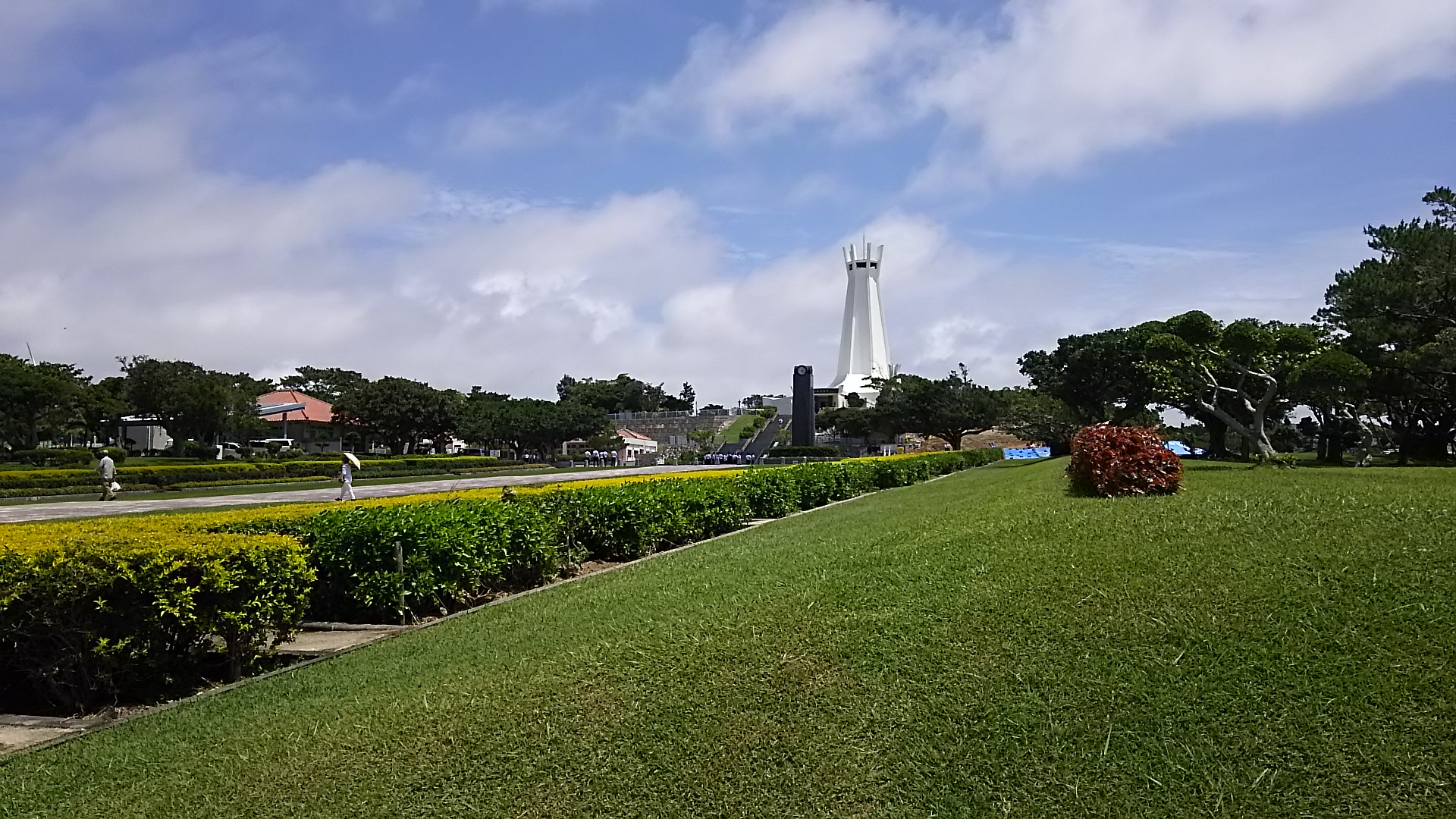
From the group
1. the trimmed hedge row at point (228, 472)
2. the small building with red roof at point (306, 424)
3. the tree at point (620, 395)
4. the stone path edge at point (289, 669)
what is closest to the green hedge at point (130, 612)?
the stone path edge at point (289, 669)

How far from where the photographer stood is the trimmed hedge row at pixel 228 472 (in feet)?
83.7

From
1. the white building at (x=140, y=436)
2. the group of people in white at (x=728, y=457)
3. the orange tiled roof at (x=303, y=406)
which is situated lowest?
the group of people in white at (x=728, y=457)

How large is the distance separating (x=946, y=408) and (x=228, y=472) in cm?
3622

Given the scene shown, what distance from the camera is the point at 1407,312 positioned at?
24438mm

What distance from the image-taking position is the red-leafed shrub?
8.47 m

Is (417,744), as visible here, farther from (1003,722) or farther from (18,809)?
(1003,722)

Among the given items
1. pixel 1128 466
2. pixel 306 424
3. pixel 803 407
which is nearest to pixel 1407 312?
pixel 1128 466

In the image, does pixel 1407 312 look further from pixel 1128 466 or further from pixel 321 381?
pixel 321 381

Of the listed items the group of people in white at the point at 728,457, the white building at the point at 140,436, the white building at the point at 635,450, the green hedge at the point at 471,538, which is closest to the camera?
the green hedge at the point at 471,538

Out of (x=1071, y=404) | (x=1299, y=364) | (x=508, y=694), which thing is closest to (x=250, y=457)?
(x=1071, y=404)

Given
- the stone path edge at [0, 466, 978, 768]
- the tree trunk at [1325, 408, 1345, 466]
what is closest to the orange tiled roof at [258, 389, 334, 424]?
the tree trunk at [1325, 408, 1345, 466]

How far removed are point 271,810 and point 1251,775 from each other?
3.56 m

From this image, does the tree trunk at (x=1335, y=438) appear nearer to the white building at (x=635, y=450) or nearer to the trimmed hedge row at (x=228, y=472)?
the trimmed hedge row at (x=228, y=472)

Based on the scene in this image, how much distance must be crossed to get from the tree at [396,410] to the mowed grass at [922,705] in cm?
4832
